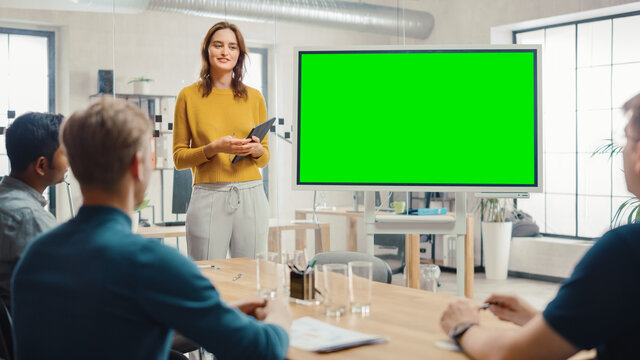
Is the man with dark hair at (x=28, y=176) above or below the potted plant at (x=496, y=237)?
above

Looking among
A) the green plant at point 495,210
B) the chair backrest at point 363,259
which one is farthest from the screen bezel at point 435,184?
the green plant at point 495,210

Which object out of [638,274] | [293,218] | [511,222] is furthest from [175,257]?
[511,222]

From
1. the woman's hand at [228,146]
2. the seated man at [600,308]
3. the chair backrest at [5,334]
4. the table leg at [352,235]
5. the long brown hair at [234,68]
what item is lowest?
the table leg at [352,235]

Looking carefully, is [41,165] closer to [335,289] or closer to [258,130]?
[335,289]

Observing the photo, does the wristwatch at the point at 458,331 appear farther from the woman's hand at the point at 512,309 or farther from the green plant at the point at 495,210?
the green plant at the point at 495,210

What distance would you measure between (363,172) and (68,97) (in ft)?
7.64

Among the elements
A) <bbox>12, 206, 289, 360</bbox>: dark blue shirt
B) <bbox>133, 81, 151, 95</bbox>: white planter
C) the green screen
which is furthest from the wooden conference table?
<bbox>133, 81, 151, 95</bbox>: white planter

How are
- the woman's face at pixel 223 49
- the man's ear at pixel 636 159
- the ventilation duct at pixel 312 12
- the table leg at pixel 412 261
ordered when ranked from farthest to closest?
the table leg at pixel 412 261
the ventilation duct at pixel 312 12
the woman's face at pixel 223 49
the man's ear at pixel 636 159

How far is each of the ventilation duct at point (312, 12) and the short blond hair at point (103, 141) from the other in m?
3.64

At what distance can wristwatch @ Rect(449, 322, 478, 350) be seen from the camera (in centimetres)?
135

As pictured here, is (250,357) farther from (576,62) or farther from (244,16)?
(576,62)

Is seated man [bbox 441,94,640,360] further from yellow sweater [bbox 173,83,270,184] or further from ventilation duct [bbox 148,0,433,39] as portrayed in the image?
ventilation duct [bbox 148,0,433,39]

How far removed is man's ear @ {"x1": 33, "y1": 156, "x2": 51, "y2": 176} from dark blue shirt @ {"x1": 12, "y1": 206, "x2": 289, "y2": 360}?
70 cm

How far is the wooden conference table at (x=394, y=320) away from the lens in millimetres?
1319
